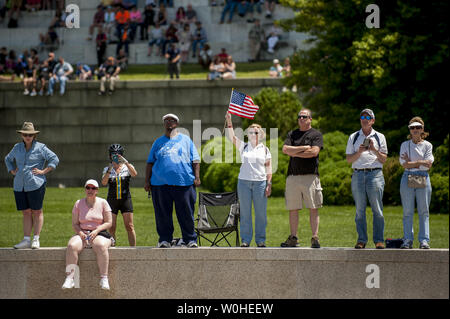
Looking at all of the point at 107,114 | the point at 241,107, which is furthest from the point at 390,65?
the point at 241,107

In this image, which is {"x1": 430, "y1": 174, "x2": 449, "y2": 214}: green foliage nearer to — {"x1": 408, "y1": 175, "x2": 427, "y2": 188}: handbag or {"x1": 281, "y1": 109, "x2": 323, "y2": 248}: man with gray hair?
{"x1": 408, "y1": 175, "x2": 427, "y2": 188}: handbag

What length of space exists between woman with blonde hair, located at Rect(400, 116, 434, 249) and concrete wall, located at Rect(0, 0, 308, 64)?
896 inches

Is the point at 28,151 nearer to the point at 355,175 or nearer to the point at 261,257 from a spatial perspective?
the point at 261,257

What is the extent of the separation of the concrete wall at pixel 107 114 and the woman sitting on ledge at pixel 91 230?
17.6 meters

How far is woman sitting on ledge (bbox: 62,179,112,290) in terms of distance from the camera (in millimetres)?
11312

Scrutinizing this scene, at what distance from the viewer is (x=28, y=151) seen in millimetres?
12141

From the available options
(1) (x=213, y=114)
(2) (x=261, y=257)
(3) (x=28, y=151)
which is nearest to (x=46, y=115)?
(1) (x=213, y=114)

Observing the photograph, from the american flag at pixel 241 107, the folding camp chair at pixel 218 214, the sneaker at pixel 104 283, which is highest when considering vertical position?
the american flag at pixel 241 107

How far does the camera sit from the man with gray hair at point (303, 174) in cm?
1160

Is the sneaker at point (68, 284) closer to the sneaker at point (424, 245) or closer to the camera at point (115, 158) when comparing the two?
the camera at point (115, 158)

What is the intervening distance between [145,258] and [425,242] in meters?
3.94

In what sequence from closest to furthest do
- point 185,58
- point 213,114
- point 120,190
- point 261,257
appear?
1. point 261,257
2. point 120,190
3. point 213,114
4. point 185,58

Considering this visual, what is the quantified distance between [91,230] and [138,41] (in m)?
25.3

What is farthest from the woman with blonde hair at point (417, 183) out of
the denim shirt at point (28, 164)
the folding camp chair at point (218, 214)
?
the denim shirt at point (28, 164)
